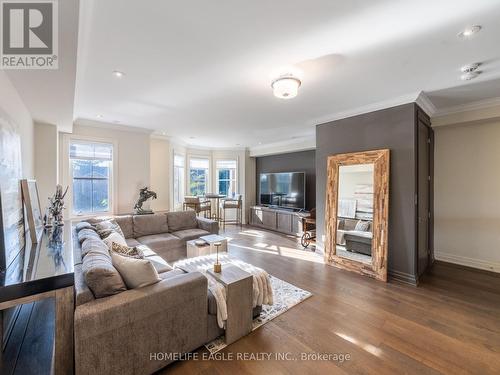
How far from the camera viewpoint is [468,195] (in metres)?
3.72

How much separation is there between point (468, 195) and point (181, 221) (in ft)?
17.5

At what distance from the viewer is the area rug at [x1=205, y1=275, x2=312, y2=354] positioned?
1965 millimetres

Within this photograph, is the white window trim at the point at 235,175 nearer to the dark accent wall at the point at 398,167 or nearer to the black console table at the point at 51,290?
the dark accent wall at the point at 398,167

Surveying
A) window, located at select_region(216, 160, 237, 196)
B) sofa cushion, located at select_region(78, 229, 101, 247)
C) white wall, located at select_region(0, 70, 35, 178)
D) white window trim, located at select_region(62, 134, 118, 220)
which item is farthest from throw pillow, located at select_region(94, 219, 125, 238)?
window, located at select_region(216, 160, 237, 196)

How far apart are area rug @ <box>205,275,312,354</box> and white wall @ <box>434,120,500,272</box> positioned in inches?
123

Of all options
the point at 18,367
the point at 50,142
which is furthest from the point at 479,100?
the point at 50,142

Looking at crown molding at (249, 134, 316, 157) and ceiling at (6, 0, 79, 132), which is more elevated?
crown molding at (249, 134, 316, 157)

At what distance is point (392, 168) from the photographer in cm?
324

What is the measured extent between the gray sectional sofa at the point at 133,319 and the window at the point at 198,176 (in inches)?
203

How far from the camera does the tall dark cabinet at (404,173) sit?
3068 millimetres

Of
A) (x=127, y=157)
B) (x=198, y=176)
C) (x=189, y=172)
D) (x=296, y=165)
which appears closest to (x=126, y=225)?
(x=127, y=157)

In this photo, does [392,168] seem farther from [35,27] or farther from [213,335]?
[35,27]

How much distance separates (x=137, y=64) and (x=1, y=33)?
1.01 meters

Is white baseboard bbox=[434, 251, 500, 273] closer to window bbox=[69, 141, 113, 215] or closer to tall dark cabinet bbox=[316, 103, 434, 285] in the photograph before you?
tall dark cabinet bbox=[316, 103, 434, 285]
